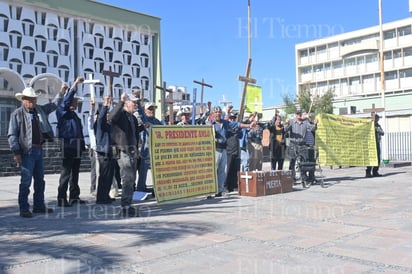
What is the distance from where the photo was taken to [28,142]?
6.90 meters

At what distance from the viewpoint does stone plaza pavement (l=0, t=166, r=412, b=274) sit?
443 centimetres

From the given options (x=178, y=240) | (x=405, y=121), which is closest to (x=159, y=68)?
(x=405, y=121)

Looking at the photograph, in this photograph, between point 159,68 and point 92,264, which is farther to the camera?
point 159,68

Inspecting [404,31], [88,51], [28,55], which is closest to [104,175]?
[28,55]

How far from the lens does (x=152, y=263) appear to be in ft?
14.8

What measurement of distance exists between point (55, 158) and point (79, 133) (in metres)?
10.2

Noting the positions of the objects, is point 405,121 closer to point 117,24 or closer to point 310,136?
point 310,136

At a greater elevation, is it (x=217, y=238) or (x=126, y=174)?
(x=126, y=174)

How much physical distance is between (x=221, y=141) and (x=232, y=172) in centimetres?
120

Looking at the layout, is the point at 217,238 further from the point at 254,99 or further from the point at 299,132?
the point at 254,99

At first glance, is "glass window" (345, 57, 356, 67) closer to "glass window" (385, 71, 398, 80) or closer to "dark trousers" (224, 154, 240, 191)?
"glass window" (385, 71, 398, 80)

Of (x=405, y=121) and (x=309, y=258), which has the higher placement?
(x=405, y=121)

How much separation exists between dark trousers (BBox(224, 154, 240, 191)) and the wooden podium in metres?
0.85

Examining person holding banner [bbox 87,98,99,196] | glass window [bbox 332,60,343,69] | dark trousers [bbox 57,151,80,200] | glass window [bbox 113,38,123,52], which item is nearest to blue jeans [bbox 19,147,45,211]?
dark trousers [bbox 57,151,80,200]
